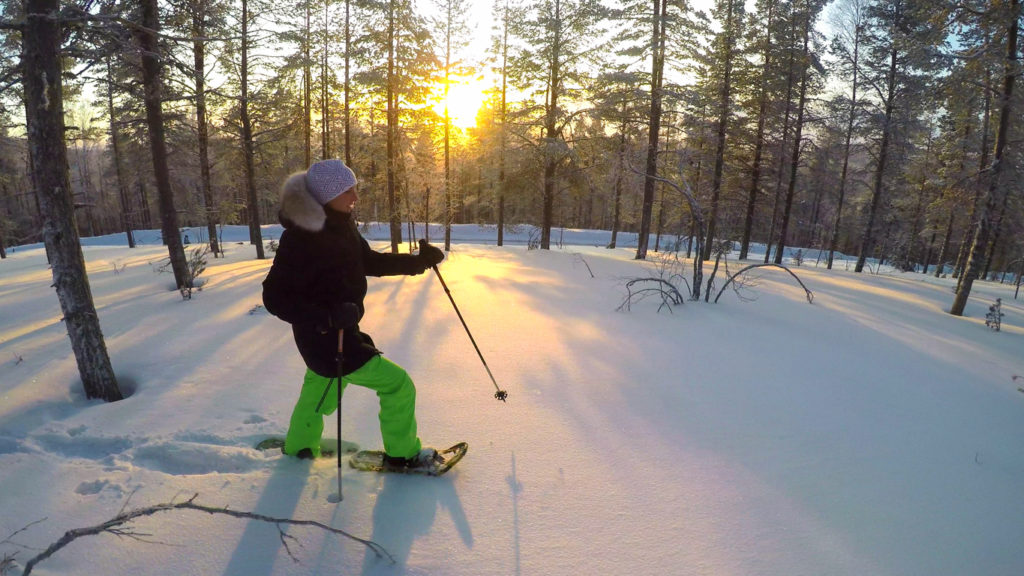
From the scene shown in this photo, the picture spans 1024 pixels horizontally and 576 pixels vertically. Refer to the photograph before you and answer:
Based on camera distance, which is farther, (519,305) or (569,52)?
(569,52)

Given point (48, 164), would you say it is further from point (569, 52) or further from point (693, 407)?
point (569, 52)

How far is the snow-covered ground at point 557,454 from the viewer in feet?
6.84

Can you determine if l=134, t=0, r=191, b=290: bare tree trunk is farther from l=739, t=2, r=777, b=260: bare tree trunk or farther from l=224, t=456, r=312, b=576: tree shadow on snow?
l=739, t=2, r=777, b=260: bare tree trunk

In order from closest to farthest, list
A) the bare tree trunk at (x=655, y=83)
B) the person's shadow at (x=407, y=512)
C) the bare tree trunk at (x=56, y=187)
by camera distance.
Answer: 1. the person's shadow at (x=407, y=512)
2. the bare tree trunk at (x=56, y=187)
3. the bare tree trunk at (x=655, y=83)

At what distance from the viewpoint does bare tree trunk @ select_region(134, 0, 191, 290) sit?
7.86 m

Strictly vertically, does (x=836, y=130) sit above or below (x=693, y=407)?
above

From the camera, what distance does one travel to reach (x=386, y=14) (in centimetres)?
1530

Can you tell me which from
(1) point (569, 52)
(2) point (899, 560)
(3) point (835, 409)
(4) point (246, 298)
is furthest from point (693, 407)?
(1) point (569, 52)

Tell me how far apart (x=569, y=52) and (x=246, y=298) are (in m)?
16.5

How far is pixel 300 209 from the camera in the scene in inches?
92.5

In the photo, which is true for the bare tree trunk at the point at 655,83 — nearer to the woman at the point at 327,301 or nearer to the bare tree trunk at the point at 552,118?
the bare tree trunk at the point at 552,118

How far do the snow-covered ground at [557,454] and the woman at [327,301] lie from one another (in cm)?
30

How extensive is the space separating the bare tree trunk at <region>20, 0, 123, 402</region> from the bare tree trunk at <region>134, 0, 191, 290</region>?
496cm

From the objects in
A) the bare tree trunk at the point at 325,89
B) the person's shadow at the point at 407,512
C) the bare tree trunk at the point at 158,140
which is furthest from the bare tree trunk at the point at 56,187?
the bare tree trunk at the point at 325,89
